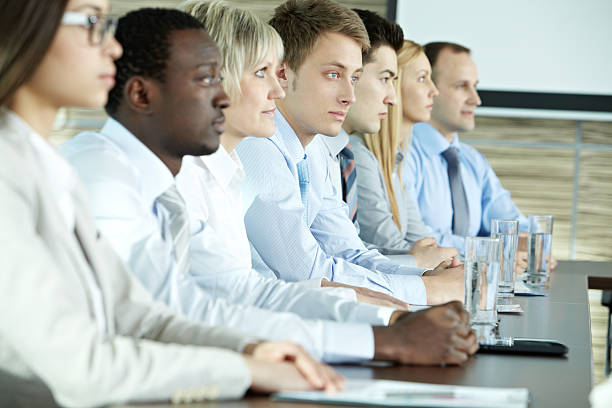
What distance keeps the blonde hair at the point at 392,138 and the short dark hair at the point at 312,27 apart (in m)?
0.76

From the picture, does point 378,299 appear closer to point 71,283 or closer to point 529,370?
point 529,370

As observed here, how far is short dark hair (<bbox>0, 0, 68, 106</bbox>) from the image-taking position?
119cm

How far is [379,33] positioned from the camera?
11.1ft

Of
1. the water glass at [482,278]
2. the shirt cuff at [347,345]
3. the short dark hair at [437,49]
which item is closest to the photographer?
the shirt cuff at [347,345]

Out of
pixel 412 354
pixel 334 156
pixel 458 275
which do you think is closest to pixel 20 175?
pixel 412 354

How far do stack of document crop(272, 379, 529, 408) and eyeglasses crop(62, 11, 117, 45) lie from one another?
0.58 meters

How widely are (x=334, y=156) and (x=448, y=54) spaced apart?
1.54 meters

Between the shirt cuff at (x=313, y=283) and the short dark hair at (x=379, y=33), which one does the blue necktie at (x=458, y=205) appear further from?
the shirt cuff at (x=313, y=283)

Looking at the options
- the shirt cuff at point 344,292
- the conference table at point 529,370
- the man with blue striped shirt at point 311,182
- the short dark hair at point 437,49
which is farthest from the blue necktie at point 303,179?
the short dark hair at point 437,49

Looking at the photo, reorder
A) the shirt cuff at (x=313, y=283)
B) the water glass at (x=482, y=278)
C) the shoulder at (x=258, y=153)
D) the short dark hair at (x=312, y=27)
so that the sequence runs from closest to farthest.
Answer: the water glass at (x=482, y=278) < the shirt cuff at (x=313, y=283) < the shoulder at (x=258, y=153) < the short dark hair at (x=312, y=27)

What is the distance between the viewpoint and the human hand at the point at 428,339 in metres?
1.44

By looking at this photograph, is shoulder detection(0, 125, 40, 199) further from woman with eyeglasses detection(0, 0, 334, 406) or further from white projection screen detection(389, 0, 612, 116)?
white projection screen detection(389, 0, 612, 116)

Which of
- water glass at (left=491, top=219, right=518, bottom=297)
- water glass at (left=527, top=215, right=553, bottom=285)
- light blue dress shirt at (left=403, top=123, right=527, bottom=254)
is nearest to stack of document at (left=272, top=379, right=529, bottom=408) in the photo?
water glass at (left=491, top=219, right=518, bottom=297)

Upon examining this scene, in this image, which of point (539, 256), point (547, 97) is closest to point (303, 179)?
point (539, 256)
